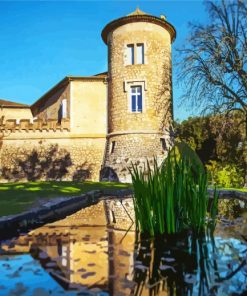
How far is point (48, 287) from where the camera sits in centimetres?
268

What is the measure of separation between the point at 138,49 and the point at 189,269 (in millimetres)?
16469

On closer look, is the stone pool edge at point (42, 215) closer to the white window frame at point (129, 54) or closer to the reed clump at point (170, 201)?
the reed clump at point (170, 201)

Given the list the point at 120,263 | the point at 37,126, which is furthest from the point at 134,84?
the point at 120,263

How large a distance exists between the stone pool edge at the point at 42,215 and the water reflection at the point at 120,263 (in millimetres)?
380

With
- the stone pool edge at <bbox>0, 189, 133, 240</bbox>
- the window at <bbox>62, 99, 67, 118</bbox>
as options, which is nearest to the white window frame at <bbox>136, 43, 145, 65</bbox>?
the window at <bbox>62, 99, 67, 118</bbox>

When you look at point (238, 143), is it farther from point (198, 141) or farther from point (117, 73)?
point (117, 73)

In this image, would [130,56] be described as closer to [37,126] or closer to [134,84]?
[134,84]

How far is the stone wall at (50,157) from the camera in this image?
773 inches

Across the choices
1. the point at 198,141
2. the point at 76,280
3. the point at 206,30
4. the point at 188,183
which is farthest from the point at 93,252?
the point at 198,141

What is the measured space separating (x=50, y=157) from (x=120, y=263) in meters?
17.4

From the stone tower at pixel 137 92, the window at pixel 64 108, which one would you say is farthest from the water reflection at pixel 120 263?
the window at pixel 64 108

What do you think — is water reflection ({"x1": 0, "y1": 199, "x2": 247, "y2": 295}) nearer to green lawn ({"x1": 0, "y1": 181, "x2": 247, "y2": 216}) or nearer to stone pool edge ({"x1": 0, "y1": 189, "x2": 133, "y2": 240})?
stone pool edge ({"x1": 0, "y1": 189, "x2": 133, "y2": 240})

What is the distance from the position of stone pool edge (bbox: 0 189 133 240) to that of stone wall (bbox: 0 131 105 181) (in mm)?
9604

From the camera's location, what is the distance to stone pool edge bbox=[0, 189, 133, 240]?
199 inches
